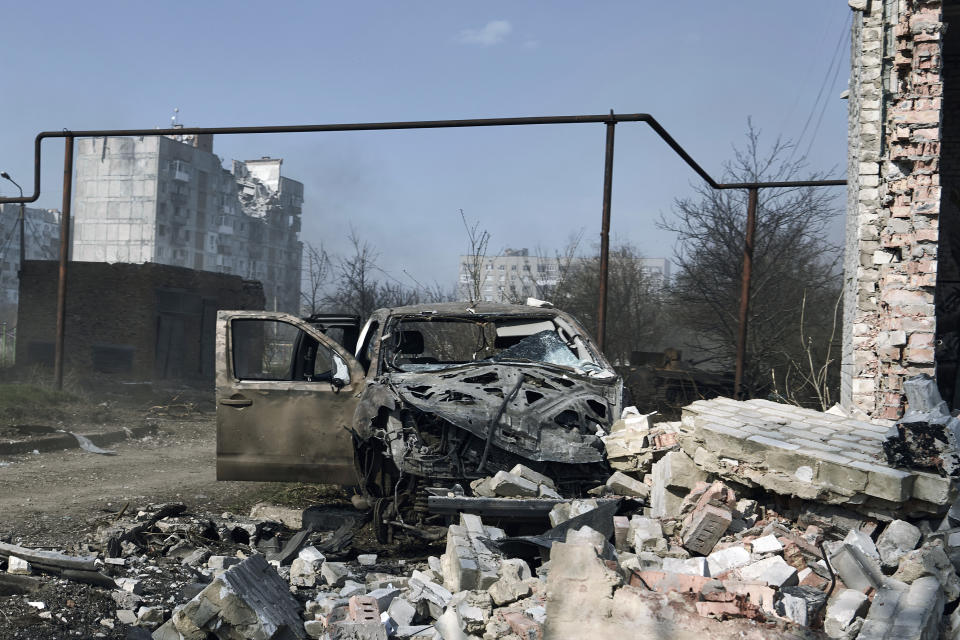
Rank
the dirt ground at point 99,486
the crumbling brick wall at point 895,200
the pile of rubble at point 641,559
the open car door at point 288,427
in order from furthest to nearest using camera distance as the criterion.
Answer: the crumbling brick wall at point 895,200
the dirt ground at point 99,486
the open car door at point 288,427
the pile of rubble at point 641,559

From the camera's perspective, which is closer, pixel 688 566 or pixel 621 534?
pixel 688 566

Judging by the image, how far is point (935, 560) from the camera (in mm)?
3529

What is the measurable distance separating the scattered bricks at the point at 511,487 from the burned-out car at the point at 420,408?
226mm

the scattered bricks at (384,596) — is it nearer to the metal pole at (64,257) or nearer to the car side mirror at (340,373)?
the car side mirror at (340,373)

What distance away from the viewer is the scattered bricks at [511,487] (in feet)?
14.6

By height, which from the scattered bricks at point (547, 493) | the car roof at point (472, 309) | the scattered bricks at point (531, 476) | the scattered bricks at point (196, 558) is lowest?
the scattered bricks at point (196, 558)

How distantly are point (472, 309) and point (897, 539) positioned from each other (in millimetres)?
3401

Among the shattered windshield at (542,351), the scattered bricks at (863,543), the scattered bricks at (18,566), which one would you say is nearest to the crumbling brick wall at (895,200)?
the shattered windshield at (542,351)

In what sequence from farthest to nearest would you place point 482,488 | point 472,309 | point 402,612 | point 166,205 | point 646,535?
point 166,205
point 472,309
point 482,488
point 646,535
point 402,612

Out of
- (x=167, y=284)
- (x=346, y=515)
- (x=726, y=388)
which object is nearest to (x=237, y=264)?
(x=167, y=284)

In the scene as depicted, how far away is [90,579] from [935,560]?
12.9 feet

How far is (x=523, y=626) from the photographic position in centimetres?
328

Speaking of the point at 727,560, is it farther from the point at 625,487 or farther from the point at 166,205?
the point at 166,205

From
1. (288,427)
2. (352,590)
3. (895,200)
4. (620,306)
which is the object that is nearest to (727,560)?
(352,590)
